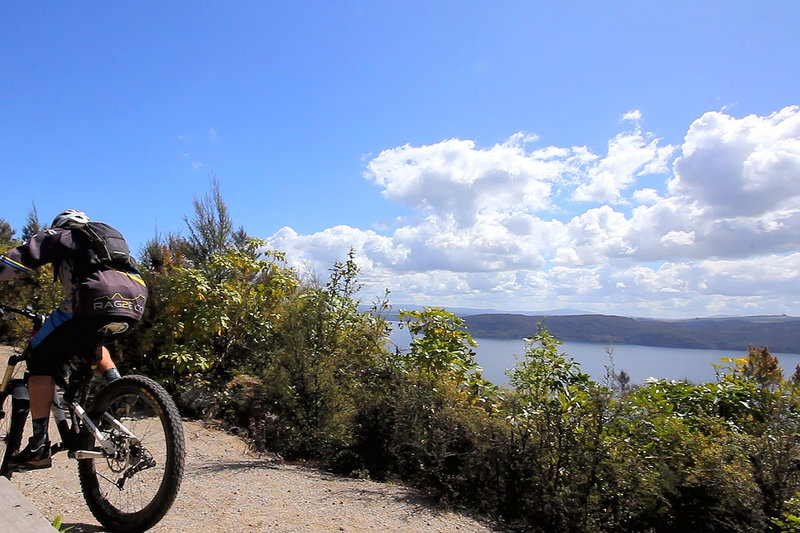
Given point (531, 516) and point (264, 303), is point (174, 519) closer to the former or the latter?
point (531, 516)

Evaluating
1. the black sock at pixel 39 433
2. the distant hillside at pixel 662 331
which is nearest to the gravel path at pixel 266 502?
the black sock at pixel 39 433

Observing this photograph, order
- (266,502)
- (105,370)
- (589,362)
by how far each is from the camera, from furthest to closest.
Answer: (589,362), (266,502), (105,370)

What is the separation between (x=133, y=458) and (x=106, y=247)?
116cm

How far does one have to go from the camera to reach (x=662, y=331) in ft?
51.3

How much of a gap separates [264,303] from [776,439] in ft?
20.2

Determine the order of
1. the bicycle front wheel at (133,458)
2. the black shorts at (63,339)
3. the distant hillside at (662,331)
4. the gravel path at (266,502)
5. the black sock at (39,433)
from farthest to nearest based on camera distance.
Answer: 1. the distant hillside at (662,331)
2. the gravel path at (266,502)
3. the black sock at (39,433)
4. the black shorts at (63,339)
5. the bicycle front wheel at (133,458)

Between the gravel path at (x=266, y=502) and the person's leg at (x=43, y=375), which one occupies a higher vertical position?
the person's leg at (x=43, y=375)

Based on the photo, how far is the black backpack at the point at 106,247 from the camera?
2791mm

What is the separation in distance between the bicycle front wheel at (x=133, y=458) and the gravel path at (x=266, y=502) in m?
0.21

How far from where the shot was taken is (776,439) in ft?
12.6

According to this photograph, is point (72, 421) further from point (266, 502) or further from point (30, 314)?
point (266, 502)

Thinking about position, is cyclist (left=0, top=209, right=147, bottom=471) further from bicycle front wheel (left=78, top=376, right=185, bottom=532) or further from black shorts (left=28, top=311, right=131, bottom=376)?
bicycle front wheel (left=78, top=376, right=185, bottom=532)

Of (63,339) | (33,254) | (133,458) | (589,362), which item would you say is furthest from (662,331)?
(33,254)

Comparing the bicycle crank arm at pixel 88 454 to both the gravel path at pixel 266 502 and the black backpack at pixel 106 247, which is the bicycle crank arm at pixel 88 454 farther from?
the black backpack at pixel 106 247
